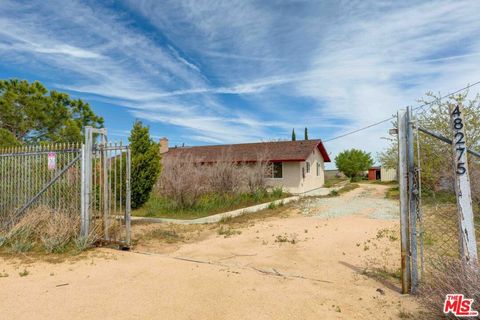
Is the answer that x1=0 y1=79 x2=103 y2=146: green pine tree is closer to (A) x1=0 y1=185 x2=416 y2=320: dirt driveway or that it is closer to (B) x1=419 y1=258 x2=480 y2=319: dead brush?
(A) x1=0 y1=185 x2=416 y2=320: dirt driveway

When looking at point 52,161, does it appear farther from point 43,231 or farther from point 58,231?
point 58,231

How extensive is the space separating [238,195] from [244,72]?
21.3ft

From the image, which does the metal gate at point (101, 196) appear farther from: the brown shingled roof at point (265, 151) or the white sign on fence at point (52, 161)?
the brown shingled roof at point (265, 151)

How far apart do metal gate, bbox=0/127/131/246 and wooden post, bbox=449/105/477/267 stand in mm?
6059

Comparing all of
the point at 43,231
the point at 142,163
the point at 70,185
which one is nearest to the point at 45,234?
the point at 43,231

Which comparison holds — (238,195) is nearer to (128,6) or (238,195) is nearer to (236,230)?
(236,230)

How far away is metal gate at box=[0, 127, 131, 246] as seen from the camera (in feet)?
23.2

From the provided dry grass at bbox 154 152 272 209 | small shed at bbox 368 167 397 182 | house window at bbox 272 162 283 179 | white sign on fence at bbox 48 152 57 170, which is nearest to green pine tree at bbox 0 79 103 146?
dry grass at bbox 154 152 272 209

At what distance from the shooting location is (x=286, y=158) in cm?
2222

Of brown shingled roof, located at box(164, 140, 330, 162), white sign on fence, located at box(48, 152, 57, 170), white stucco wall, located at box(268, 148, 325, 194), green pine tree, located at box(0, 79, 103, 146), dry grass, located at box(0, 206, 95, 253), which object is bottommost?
dry grass, located at box(0, 206, 95, 253)

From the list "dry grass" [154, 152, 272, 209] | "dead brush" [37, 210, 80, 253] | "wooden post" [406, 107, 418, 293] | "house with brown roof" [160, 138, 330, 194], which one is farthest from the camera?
"house with brown roof" [160, 138, 330, 194]

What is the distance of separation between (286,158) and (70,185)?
54.5ft

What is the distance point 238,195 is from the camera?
16.6 metres

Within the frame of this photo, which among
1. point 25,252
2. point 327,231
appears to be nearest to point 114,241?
point 25,252
